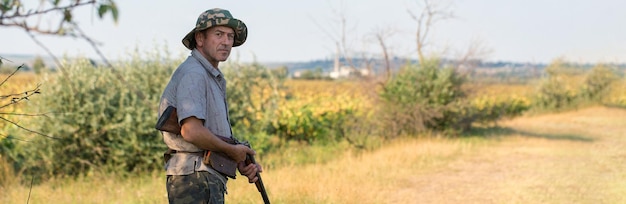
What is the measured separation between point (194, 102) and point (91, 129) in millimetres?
7140

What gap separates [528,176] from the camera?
29.7 feet

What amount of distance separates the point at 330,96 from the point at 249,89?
4783 millimetres

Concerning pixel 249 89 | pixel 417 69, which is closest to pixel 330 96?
pixel 417 69

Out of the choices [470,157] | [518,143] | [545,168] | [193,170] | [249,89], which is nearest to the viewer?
[193,170]

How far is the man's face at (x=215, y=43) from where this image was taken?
3.46m

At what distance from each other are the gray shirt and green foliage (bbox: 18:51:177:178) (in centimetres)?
655

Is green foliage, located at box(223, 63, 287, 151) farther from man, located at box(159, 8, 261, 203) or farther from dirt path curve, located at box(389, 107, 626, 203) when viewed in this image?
man, located at box(159, 8, 261, 203)

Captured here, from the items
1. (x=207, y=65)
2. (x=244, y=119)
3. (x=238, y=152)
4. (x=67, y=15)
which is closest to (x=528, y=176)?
(x=244, y=119)

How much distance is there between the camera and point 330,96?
17.1m

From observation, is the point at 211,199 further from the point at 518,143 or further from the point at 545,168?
the point at 518,143

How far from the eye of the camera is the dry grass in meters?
7.23

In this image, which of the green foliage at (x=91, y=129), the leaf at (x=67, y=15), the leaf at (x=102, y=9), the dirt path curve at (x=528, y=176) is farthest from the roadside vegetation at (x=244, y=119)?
the leaf at (x=102, y=9)

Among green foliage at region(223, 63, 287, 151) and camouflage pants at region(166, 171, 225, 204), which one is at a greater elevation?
camouflage pants at region(166, 171, 225, 204)

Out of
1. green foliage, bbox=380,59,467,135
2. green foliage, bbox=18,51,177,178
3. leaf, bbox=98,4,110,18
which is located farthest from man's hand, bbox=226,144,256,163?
green foliage, bbox=380,59,467,135
